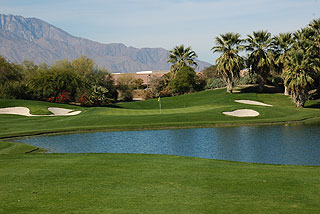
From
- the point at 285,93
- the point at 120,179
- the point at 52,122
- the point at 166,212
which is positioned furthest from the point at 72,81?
the point at 166,212

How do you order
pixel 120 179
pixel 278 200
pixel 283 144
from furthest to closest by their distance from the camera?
pixel 283 144 < pixel 120 179 < pixel 278 200

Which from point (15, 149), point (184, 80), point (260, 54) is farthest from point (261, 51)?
point (15, 149)

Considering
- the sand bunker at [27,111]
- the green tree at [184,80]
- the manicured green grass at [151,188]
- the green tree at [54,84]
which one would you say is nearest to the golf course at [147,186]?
the manicured green grass at [151,188]

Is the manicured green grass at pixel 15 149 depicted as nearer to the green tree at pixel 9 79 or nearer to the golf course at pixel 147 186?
the golf course at pixel 147 186

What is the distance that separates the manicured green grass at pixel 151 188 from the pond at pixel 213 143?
590 cm

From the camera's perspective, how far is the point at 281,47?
210 ft

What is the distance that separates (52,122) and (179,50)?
4706cm

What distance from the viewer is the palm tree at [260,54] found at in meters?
63.2

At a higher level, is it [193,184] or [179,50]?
[179,50]

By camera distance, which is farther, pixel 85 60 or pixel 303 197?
pixel 85 60

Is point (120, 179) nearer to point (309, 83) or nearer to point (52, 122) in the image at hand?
point (52, 122)

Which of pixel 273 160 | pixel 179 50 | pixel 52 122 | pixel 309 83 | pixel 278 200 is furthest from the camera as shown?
pixel 179 50

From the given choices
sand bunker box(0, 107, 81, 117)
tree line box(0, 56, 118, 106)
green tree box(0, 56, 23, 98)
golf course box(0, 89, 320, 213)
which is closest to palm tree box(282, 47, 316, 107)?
sand bunker box(0, 107, 81, 117)

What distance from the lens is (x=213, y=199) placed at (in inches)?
406
